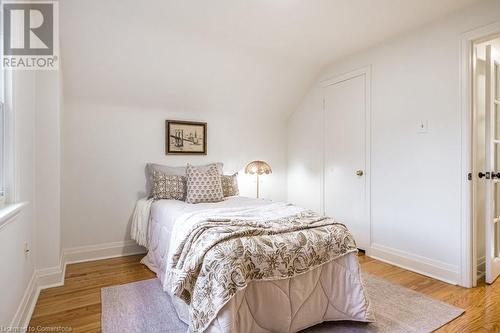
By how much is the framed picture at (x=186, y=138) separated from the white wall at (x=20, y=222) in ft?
4.83

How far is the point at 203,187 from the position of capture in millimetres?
3059

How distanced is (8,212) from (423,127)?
3.30 m

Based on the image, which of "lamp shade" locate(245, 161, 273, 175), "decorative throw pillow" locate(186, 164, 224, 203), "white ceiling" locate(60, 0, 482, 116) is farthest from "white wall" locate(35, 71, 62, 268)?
"lamp shade" locate(245, 161, 273, 175)

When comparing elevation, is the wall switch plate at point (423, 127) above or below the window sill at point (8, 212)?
above

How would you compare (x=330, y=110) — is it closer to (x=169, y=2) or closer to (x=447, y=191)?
(x=447, y=191)

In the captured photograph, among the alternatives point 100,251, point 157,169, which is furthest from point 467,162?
point 100,251

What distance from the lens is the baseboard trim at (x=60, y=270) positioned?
1.83 m

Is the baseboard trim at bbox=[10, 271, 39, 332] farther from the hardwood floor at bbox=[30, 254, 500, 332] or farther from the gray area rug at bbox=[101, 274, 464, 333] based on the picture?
the gray area rug at bbox=[101, 274, 464, 333]

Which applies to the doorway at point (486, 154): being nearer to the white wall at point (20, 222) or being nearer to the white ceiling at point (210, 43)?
the white ceiling at point (210, 43)

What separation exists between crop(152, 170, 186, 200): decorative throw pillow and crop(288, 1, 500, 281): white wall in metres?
2.20

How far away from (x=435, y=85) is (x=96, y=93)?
348 centimetres

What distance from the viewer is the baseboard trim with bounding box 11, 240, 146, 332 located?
1828 millimetres

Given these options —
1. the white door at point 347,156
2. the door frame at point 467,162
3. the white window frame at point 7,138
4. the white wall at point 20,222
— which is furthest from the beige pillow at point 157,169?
the door frame at point 467,162

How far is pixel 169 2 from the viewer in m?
2.28
